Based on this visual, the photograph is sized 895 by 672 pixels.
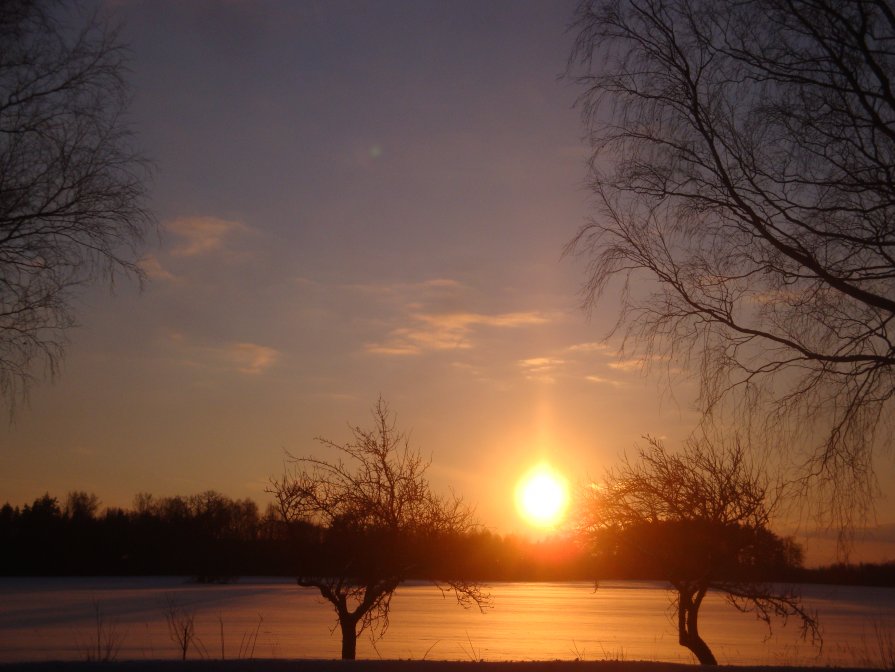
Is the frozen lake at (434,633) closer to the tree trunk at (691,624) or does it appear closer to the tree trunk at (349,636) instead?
the tree trunk at (349,636)

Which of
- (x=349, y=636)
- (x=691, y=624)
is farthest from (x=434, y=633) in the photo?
(x=691, y=624)

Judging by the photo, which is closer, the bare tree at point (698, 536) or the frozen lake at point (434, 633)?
the bare tree at point (698, 536)

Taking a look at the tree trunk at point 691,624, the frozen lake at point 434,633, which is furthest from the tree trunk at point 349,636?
the tree trunk at point 691,624

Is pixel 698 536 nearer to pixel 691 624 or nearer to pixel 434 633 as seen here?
pixel 691 624

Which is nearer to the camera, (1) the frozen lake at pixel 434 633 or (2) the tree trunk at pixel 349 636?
(2) the tree trunk at pixel 349 636

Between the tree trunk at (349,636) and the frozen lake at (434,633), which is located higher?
the tree trunk at (349,636)

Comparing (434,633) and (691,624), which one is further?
(434,633)

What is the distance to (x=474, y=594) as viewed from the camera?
1374 cm

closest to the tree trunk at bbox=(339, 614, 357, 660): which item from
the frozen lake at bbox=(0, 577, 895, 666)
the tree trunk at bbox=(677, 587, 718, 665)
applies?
the frozen lake at bbox=(0, 577, 895, 666)

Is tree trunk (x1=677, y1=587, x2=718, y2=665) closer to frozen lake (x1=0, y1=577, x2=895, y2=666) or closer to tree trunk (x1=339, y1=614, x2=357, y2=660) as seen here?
frozen lake (x1=0, y1=577, x2=895, y2=666)

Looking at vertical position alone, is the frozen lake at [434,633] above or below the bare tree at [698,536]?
below

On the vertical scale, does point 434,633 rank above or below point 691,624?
below

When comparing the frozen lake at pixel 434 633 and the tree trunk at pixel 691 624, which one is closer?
the tree trunk at pixel 691 624

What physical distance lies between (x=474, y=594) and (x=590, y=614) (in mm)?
35309
